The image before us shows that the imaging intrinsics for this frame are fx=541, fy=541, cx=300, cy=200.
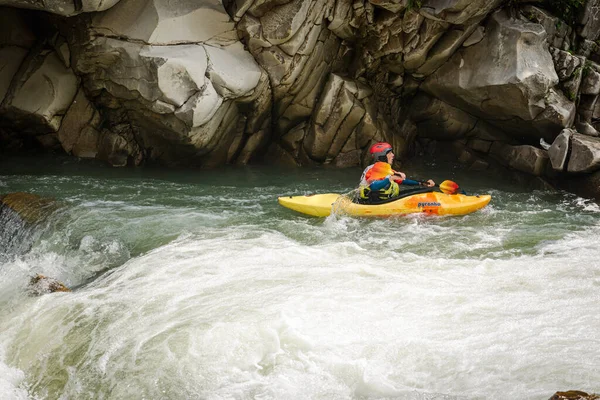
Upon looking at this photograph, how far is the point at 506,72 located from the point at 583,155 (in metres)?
1.90

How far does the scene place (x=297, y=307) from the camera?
432 centimetres

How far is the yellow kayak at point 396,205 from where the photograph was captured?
7344 millimetres

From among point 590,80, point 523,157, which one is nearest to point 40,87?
point 523,157

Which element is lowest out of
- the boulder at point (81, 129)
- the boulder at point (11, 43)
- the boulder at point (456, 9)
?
the boulder at point (81, 129)

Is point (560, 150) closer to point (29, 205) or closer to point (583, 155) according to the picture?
point (583, 155)

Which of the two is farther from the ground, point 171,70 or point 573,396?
point 171,70

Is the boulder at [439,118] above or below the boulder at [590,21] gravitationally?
below

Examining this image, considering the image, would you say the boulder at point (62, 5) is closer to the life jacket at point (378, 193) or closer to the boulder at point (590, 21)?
the life jacket at point (378, 193)

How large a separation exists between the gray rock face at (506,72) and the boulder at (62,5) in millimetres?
6185

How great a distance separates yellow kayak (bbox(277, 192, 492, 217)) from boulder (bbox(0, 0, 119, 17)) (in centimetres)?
389

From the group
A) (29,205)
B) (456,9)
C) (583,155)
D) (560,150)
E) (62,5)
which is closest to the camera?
(29,205)

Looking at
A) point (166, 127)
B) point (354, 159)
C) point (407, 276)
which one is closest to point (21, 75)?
point (166, 127)

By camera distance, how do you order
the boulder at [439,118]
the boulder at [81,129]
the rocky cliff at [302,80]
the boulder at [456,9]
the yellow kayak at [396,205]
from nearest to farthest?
the yellow kayak at [396,205], the rocky cliff at [302,80], the boulder at [456,9], the boulder at [81,129], the boulder at [439,118]

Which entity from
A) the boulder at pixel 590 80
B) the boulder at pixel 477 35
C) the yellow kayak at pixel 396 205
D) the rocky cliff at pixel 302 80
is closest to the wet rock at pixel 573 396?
the yellow kayak at pixel 396 205
